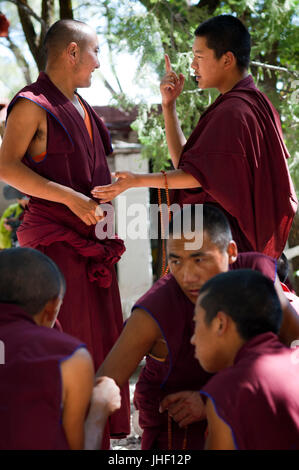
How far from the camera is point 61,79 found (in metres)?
3.65

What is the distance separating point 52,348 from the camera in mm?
2000

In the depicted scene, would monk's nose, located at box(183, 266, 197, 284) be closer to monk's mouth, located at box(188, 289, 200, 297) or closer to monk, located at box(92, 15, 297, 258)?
monk's mouth, located at box(188, 289, 200, 297)

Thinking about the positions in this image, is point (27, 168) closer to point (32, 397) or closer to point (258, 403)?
point (32, 397)

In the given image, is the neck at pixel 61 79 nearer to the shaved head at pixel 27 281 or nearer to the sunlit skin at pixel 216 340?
the shaved head at pixel 27 281

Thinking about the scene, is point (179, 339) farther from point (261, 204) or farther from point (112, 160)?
point (112, 160)

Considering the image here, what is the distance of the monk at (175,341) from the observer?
Answer: 257cm

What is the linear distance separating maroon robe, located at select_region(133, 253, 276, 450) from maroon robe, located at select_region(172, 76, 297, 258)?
0.85 metres

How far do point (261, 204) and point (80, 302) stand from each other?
1.10 m

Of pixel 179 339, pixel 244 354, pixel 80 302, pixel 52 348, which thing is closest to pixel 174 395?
pixel 179 339

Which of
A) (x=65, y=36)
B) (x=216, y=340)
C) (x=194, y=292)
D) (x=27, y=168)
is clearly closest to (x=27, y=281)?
(x=216, y=340)

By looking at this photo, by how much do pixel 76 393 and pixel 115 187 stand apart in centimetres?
162

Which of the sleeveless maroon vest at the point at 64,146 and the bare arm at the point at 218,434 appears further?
the sleeveless maroon vest at the point at 64,146

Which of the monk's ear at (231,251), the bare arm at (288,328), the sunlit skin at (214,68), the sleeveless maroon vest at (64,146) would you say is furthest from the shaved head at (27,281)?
the sunlit skin at (214,68)

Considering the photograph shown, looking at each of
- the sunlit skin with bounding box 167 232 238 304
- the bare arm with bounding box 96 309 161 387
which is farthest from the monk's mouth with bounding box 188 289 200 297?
the bare arm with bounding box 96 309 161 387
